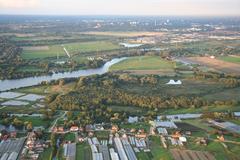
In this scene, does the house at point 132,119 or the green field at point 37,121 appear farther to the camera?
the house at point 132,119

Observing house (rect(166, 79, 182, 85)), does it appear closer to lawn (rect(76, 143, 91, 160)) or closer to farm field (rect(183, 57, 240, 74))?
farm field (rect(183, 57, 240, 74))

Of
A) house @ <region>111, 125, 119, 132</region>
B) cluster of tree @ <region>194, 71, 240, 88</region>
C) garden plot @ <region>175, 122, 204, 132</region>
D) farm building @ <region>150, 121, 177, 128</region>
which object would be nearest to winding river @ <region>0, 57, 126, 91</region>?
cluster of tree @ <region>194, 71, 240, 88</region>

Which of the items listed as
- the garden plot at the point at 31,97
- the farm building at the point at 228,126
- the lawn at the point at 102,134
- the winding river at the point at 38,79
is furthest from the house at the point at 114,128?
the winding river at the point at 38,79

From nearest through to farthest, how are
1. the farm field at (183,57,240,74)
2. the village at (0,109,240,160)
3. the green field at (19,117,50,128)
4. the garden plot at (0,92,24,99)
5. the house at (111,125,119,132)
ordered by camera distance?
the village at (0,109,240,160) < the house at (111,125,119,132) < the green field at (19,117,50,128) < the garden plot at (0,92,24,99) < the farm field at (183,57,240,74)

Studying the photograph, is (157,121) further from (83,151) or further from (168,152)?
(83,151)

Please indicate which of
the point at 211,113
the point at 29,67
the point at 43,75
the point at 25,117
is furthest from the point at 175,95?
the point at 29,67

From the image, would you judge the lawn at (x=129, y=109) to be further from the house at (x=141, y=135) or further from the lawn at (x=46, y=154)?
the lawn at (x=46, y=154)
